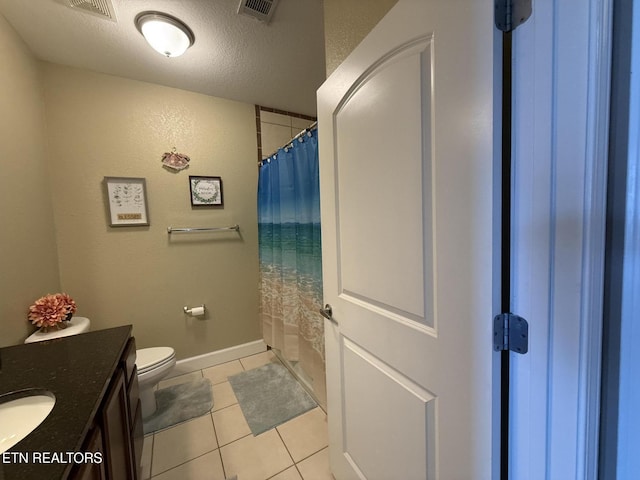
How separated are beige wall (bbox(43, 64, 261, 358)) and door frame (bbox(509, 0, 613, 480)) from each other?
2.25 meters

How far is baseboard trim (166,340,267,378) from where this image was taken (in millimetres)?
2229

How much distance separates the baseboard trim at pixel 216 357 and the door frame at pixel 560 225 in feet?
7.67

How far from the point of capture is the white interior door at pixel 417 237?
1.89 ft

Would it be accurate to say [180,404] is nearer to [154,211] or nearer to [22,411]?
[22,411]

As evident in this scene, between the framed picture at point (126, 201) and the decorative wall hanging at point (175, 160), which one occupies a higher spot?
the decorative wall hanging at point (175, 160)

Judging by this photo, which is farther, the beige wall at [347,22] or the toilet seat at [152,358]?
the toilet seat at [152,358]

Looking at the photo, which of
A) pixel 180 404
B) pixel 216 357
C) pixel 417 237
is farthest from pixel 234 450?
pixel 417 237

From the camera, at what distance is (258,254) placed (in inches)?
99.3

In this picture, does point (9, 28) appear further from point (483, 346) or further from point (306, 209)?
point (483, 346)

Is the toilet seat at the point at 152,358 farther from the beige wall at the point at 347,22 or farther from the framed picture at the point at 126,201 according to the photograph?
the beige wall at the point at 347,22

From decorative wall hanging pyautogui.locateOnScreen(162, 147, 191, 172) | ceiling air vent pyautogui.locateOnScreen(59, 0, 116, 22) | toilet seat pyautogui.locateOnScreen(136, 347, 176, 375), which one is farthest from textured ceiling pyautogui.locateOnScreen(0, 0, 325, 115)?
toilet seat pyautogui.locateOnScreen(136, 347, 176, 375)

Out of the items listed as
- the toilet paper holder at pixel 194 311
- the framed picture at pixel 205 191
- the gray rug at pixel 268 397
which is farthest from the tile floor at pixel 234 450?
the framed picture at pixel 205 191

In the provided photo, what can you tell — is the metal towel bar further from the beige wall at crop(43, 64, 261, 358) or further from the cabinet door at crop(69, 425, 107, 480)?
the cabinet door at crop(69, 425, 107, 480)

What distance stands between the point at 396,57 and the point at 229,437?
2.06 meters
